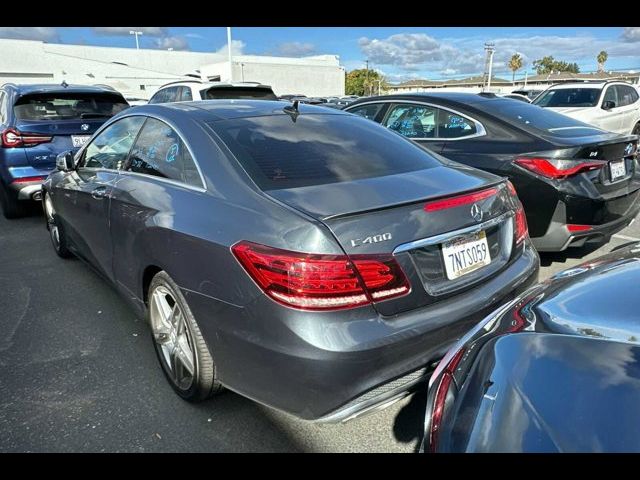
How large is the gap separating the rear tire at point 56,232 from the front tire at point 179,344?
2.14 m

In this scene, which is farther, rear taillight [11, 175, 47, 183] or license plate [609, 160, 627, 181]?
rear taillight [11, 175, 47, 183]

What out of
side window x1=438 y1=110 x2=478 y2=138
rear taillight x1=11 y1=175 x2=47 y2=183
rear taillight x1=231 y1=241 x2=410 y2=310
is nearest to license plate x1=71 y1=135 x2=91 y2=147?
rear taillight x1=11 y1=175 x2=47 y2=183

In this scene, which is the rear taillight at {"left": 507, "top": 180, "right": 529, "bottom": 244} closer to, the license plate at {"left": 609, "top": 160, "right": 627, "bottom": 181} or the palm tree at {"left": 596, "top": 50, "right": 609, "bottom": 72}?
the license plate at {"left": 609, "top": 160, "right": 627, "bottom": 181}

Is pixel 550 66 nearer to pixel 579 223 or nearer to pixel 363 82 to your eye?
pixel 363 82

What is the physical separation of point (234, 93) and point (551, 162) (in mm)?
5882

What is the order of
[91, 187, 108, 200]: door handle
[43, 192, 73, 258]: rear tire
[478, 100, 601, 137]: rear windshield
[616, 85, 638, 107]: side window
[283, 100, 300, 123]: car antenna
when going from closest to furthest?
[283, 100, 300, 123]: car antenna → [91, 187, 108, 200]: door handle → [478, 100, 601, 137]: rear windshield → [43, 192, 73, 258]: rear tire → [616, 85, 638, 107]: side window

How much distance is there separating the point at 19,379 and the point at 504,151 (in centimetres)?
389

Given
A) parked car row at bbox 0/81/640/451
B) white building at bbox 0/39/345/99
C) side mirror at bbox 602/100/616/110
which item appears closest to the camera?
parked car row at bbox 0/81/640/451

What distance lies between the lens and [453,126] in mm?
4570

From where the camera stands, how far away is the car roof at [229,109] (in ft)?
9.18

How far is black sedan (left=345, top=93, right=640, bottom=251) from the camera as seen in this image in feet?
12.1

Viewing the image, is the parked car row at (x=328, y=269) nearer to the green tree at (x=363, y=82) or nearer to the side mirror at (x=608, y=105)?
the side mirror at (x=608, y=105)

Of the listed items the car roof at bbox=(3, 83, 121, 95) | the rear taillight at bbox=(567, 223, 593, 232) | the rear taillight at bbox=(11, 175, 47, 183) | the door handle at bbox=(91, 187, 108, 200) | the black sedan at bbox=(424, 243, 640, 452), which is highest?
the car roof at bbox=(3, 83, 121, 95)

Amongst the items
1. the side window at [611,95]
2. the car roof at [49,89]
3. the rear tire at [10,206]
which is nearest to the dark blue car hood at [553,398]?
the rear tire at [10,206]
